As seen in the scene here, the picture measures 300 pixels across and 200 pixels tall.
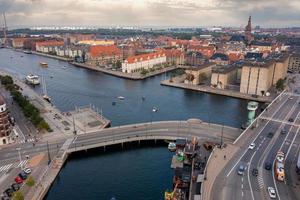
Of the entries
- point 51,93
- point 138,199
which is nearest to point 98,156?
point 138,199

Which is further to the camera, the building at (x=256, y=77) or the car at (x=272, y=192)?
the building at (x=256, y=77)

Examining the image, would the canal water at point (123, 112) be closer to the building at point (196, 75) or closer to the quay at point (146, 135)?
the quay at point (146, 135)

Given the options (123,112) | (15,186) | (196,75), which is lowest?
(123,112)

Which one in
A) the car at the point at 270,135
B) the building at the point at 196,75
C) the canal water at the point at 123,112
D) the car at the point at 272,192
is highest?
the building at the point at 196,75

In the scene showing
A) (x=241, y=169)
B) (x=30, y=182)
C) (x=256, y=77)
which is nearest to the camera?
(x=30, y=182)

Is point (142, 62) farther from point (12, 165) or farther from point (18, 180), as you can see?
point (18, 180)

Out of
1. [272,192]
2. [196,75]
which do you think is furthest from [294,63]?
[272,192]

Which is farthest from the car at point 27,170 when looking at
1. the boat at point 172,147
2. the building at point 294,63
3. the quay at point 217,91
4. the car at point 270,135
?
the building at point 294,63
